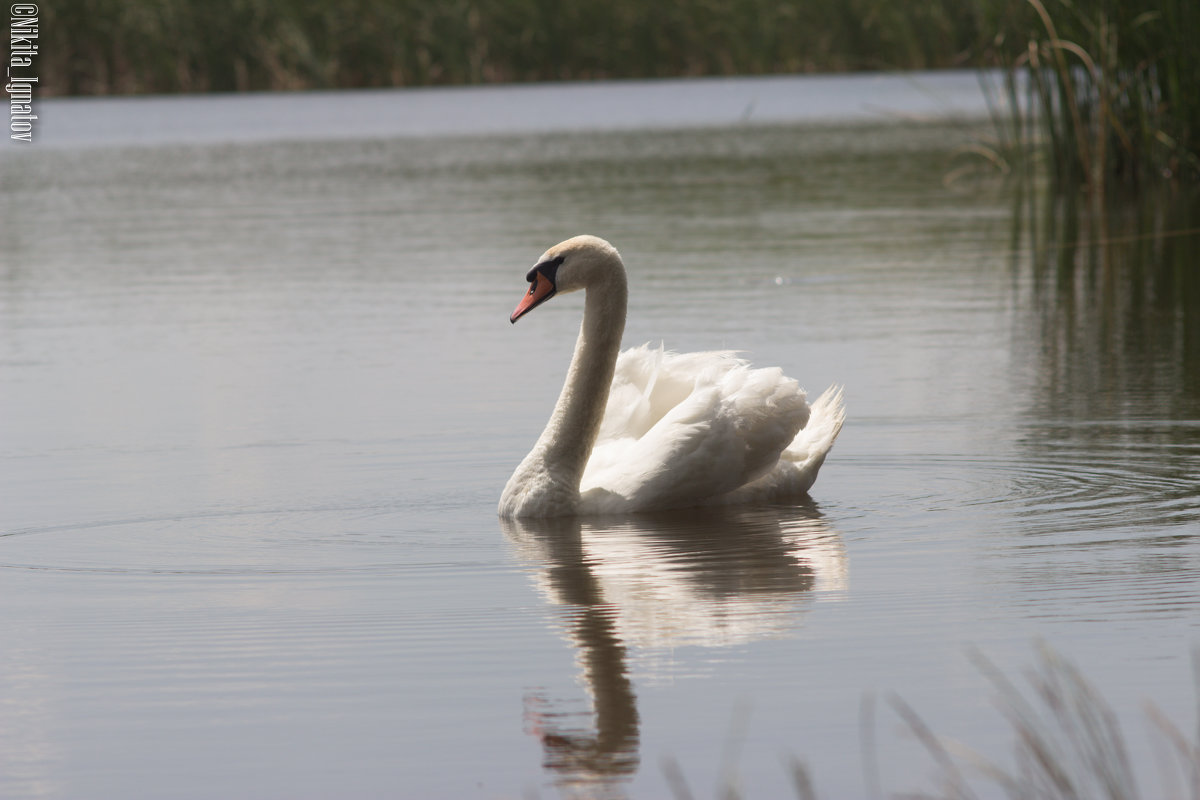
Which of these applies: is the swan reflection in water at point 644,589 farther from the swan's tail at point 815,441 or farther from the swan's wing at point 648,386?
the swan's wing at point 648,386

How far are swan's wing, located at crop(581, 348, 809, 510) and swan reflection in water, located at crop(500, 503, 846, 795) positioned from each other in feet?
0.37

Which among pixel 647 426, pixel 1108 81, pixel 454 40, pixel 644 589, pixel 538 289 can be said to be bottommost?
pixel 644 589

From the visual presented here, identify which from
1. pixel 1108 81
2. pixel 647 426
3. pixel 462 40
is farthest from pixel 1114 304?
pixel 462 40

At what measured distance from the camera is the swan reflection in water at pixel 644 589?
13.7 ft

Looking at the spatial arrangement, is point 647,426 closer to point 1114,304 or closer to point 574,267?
point 574,267

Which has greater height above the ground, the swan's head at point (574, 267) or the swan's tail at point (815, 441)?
the swan's head at point (574, 267)

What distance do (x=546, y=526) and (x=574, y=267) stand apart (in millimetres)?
1038

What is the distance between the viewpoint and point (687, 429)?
673 cm

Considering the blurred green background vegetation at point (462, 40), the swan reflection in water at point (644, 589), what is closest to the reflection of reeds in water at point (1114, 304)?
the swan reflection in water at point (644, 589)

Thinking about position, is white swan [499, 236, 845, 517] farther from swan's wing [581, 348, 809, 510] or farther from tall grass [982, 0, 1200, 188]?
tall grass [982, 0, 1200, 188]

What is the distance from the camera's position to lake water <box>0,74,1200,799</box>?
4.18 metres

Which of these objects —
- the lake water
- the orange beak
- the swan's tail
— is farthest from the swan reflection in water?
the orange beak

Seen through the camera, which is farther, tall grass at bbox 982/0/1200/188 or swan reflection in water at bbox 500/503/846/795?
tall grass at bbox 982/0/1200/188

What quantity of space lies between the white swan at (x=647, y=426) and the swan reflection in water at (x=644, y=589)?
0.11 m
